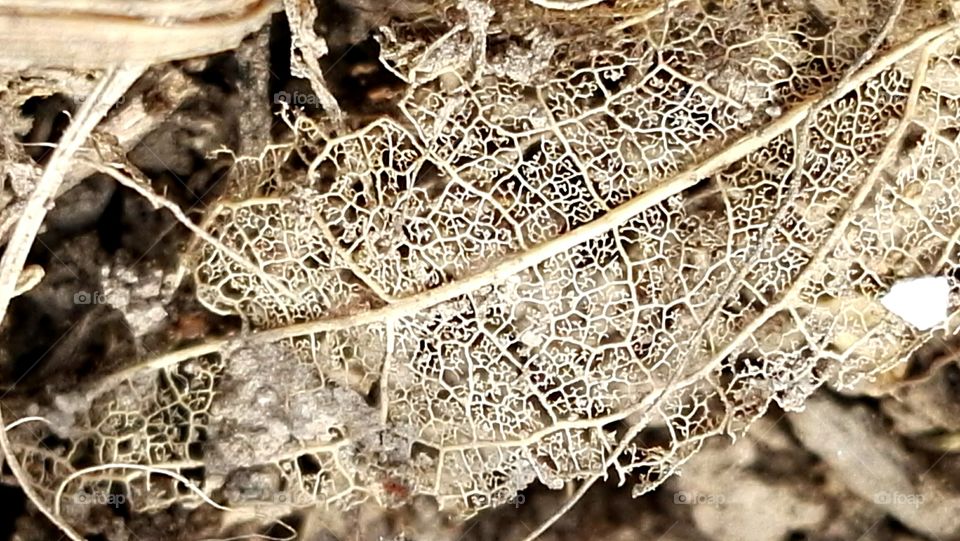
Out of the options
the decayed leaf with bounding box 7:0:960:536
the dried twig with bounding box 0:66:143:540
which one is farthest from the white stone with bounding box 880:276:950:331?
the dried twig with bounding box 0:66:143:540

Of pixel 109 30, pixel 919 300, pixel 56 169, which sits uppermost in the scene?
pixel 109 30

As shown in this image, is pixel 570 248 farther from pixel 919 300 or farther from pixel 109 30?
pixel 109 30

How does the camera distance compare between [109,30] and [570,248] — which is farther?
[570,248]

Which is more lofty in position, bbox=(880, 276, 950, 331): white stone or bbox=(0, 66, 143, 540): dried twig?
bbox=(0, 66, 143, 540): dried twig

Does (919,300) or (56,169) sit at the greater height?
(56,169)

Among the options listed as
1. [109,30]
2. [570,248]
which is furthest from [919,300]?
[109,30]

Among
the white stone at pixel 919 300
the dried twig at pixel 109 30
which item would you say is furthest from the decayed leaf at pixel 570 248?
the dried twig at pixel 109 30

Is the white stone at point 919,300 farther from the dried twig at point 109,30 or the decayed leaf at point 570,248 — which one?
the dried twig at point 109,30

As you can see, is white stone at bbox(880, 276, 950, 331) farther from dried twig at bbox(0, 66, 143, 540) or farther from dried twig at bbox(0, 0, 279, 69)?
dried twig at bbox(0, 66, 143, 540)

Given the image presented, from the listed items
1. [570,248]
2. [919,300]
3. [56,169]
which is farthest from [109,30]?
[919,300]

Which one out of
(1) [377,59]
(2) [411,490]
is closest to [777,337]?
(2) [411,490]
